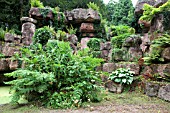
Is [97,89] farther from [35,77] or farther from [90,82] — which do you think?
[35,77]

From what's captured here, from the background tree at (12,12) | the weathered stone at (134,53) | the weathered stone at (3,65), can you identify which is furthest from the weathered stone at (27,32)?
the weathered stone at (134,53)

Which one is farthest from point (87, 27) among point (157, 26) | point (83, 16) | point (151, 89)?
point (151, 89)

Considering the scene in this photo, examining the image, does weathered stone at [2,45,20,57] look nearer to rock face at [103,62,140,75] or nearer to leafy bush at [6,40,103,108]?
leafy bush at [6,40,103,108]

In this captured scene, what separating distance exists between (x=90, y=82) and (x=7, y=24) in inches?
→ 586

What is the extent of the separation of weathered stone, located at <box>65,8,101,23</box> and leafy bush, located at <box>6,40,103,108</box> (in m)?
9.63

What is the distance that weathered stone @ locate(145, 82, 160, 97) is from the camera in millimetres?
4398

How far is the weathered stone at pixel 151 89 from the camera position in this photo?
440 cm

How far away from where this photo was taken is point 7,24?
54.3ft

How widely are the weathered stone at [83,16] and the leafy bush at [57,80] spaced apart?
9.63 m

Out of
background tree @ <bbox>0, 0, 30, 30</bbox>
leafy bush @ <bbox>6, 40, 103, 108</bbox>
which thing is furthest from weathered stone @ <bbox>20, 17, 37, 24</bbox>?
leafy bush @ <bbox>6, 40, 103, 108</bbox>

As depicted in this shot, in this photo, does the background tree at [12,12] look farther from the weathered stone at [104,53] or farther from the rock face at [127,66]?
the rock face at [127,66]

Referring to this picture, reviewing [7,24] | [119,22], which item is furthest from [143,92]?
[7,24]

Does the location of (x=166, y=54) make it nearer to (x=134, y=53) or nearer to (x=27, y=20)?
(x=134, y=53)

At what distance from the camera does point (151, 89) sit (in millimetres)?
4504
